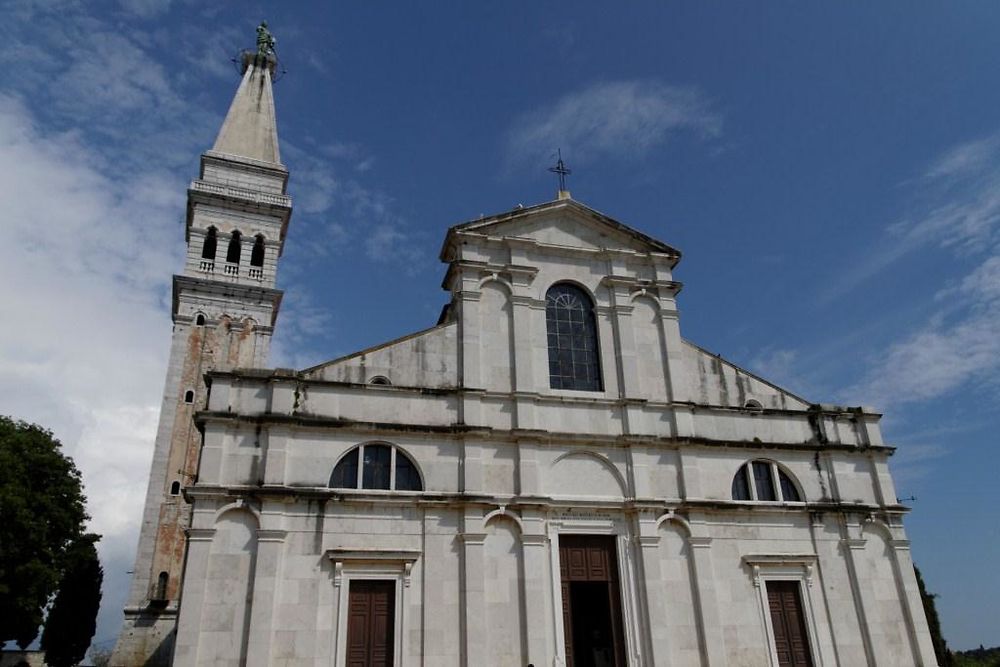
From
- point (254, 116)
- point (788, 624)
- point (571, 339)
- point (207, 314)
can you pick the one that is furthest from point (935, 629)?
point (254, 116)

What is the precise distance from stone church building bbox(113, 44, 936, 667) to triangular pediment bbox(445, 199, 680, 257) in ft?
0.21

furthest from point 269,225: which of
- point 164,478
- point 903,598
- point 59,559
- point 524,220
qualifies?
point 903,598

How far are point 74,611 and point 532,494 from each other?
23.6m

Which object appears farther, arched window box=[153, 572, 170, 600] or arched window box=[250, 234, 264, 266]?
arched window box=[250, 234, 264, 266]

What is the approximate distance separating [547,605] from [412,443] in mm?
5037

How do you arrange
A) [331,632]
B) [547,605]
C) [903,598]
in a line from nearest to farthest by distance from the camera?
[331,632] < [547,605] < [903,598]

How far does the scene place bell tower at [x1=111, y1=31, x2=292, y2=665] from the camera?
2844cm

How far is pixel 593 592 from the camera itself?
19.4 metres

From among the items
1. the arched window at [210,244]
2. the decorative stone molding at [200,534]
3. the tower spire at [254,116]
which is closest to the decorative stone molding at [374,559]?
the decorative stone molding at [200,534]

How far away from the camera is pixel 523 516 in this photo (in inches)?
711

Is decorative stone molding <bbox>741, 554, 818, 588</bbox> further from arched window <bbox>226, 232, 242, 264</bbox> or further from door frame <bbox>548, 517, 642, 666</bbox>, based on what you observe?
arched window <bbox>226, 232, 242, 264</bbox>

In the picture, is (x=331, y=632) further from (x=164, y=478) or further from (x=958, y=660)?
(x=958, y=660)

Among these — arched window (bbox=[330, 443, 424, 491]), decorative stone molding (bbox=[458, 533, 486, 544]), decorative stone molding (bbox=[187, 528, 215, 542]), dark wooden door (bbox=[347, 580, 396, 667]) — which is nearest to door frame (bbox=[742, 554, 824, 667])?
decorative stone molding (bbox=[458, 533, 486, 544])

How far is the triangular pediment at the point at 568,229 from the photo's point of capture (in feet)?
70.3
